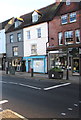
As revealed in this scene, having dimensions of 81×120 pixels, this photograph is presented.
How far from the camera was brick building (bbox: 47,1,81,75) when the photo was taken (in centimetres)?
1750

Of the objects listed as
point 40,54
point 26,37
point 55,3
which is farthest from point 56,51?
point 55,3

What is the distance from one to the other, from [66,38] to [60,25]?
221cm

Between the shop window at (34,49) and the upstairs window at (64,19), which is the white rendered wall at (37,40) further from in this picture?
the upstairs window at (64,19)

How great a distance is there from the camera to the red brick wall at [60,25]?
1769 centimetres

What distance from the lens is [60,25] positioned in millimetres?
19234

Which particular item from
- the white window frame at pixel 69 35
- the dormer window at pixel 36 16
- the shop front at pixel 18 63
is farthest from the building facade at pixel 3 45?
the white window frame at pixel 69 35

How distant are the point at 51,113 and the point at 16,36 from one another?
2207 centimetres

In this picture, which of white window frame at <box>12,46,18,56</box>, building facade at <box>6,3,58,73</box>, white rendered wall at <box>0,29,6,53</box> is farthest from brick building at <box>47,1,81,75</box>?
white rendered wall at <box>0,29,6,53</box>

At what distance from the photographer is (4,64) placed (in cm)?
2825

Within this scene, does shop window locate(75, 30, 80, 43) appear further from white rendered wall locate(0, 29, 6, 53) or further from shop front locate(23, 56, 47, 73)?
white rendered wall locate(0, 29, 6, 53)

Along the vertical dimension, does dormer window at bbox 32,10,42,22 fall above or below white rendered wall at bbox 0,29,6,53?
above

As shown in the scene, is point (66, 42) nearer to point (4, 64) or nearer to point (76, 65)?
point (76, 65)

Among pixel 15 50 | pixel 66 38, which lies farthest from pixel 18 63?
pixel 66 38

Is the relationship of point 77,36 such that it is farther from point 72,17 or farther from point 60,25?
point 60,25
